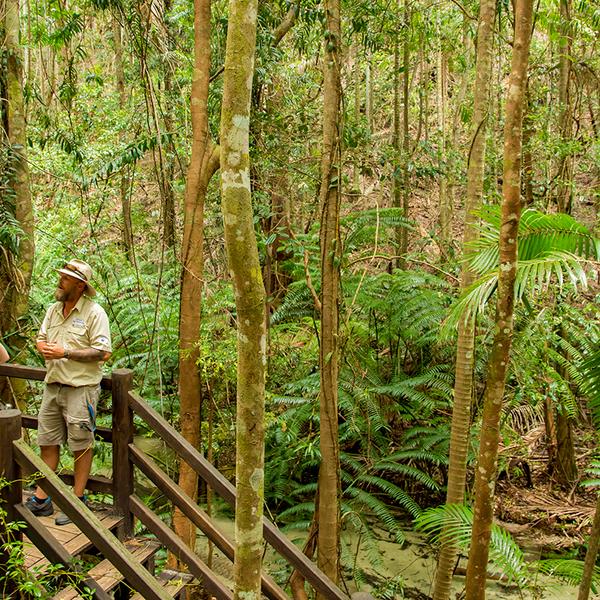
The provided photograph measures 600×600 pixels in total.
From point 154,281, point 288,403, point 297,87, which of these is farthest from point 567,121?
point 154,281

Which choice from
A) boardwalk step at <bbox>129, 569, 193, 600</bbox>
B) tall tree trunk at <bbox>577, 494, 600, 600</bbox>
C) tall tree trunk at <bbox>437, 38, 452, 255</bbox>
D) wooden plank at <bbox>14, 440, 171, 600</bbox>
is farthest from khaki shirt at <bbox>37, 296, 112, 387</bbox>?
tall tree trunk at <bbox>437, 38, 452, 255</bbox>

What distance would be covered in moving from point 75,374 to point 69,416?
275mm

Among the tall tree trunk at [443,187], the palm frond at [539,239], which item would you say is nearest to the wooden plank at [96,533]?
the palm frond at [539,239]

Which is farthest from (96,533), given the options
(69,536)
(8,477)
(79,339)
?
(79,339)

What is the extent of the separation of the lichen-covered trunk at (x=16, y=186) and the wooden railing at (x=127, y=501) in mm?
1191

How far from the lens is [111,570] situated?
12.2 ft

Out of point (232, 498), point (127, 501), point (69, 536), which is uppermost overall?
point (232, 498)

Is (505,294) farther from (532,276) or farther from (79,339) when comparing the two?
(79,339)

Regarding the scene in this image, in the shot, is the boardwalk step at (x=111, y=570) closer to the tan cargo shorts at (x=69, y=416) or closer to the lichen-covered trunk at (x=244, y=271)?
the tan cargo shorts at (x=69, y=416)

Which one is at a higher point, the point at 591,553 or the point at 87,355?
the point at 87,355

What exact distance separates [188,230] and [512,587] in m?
4.95

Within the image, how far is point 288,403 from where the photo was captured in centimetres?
680

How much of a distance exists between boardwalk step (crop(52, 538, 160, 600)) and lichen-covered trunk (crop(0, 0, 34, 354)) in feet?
7.65

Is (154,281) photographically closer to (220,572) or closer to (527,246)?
(220,572)
